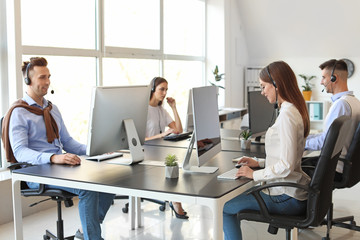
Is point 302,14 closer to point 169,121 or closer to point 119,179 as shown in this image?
point 169,121

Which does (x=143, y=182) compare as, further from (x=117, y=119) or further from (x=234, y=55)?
(x=234, y=55)

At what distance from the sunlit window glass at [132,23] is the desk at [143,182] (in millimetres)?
2752

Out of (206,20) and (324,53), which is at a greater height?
(206,20)

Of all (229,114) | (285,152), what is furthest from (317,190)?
(229,114)

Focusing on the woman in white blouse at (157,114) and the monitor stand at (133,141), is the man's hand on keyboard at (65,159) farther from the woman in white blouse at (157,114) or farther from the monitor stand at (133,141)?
the woman in white blouse at (157,114)

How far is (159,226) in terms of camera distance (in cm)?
414

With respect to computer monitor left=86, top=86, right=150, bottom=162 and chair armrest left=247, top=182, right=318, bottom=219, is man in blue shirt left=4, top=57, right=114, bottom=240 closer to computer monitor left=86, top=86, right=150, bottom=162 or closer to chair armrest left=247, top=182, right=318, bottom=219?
computer monitor left=86, top=86, right=150, bottom=162

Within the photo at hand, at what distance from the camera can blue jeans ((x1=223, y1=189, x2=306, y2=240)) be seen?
107 inches

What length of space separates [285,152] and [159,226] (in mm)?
1859

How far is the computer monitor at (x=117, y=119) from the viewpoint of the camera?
300 centimetres

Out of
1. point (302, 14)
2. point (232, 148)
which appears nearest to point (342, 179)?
point (232, 148)

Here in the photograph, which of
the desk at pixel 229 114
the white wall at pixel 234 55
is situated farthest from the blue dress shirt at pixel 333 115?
the white wall at pixel 234 55

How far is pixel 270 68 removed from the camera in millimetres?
2738

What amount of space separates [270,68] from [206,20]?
19.0 feet
